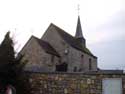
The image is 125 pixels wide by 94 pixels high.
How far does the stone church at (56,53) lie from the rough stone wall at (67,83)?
2417 centimetres

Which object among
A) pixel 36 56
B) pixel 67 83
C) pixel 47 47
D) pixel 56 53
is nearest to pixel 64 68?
pixel 56 53

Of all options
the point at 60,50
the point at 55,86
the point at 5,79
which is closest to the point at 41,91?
the point at 55,86

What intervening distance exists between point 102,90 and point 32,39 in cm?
3006

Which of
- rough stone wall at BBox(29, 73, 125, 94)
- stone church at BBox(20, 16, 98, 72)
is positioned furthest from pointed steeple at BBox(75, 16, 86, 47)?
rough stone wall at BBox(29, 73, 125, 94)

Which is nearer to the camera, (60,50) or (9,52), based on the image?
(9,52)

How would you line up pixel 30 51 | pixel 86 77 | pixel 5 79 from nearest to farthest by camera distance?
1. pixel 5 79
2. pixel 86 77
3. pixel 30 51

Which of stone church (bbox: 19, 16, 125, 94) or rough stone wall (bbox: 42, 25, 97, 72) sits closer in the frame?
stone church (bbox: 19, 16, 125, 94)

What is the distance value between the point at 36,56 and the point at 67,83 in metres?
27.7

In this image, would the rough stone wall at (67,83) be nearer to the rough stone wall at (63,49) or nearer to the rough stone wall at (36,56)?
the rough stone wall at (36,56)

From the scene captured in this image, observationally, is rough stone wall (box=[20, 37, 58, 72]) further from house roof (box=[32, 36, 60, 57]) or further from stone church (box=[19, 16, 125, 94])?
house roof (box=[32, 36, 60, 57])

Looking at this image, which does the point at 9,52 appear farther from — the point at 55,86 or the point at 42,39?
→ the point at 42,39

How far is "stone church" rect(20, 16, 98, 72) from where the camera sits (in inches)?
1671

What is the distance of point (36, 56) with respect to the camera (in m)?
42.4

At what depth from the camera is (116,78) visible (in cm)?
1447
